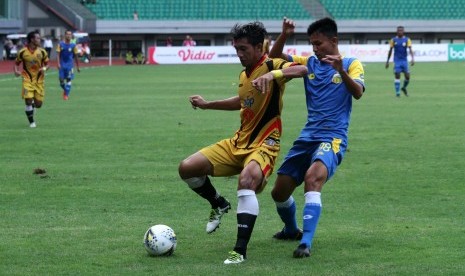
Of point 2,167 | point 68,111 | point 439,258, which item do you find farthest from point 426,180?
point 68,111

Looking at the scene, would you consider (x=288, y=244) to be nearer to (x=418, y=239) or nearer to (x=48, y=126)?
(x=418, y=239)

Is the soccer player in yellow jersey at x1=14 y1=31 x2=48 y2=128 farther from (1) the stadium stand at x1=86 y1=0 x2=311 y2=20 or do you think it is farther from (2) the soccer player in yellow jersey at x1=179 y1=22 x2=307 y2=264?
(1) the stadium stand at x1=86 y1=0 x2=311 y2=20

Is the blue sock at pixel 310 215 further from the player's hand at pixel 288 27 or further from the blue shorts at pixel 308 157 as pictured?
the player's hand at pixel 288 27

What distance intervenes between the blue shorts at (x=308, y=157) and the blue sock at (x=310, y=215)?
0.80 ft

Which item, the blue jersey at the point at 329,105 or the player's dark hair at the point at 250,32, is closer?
the player's dark hair at the point at 250,32

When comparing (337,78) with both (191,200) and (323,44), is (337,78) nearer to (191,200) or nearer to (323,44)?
(323,44)

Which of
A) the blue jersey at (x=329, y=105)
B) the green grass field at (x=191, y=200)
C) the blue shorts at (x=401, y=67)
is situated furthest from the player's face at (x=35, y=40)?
the blue jersey at (x=329, y=105)

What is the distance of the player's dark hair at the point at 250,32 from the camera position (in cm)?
831

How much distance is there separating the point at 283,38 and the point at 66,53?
25.8 meters

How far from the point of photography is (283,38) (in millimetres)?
8758

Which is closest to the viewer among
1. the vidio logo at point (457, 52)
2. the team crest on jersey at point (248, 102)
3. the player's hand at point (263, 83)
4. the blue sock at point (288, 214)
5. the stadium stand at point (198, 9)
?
the player's hand at point (263, 83)

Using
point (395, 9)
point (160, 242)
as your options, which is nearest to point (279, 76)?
point (160, 242)

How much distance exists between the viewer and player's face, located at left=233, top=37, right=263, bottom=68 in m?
8.35

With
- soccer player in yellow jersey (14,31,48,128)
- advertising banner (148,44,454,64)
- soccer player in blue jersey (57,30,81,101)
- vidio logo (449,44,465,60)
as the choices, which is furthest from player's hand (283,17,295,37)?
vidio logo (449,44,465,60)
